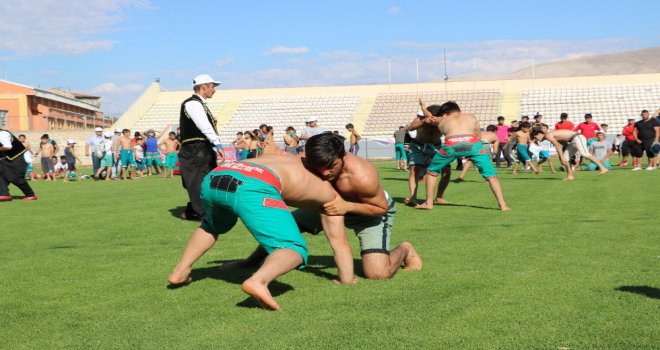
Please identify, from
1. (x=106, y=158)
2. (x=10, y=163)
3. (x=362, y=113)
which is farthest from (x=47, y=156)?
(x=362, y=113)

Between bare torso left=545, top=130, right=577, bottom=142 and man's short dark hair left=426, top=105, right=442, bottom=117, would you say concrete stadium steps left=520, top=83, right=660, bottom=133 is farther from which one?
man's short dark hair left=426, top=105, right=442, bottom=117

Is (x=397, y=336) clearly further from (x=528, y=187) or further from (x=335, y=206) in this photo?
(x=528, y=187)

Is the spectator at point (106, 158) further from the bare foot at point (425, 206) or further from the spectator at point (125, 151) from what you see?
the bare foot at point (425, 206)

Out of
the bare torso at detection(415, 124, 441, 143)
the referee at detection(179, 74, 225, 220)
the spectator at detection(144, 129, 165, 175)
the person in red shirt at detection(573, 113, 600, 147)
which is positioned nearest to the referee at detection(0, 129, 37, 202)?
the referee at detection(179, 74, 225, 220)

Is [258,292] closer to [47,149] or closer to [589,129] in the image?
[589,129]

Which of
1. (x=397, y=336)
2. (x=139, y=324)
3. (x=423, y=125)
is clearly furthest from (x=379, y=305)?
(x=423, y=125)

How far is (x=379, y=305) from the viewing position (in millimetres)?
4793

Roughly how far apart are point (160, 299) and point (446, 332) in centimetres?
205

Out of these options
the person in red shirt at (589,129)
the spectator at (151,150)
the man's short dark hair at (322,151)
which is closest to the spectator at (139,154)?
the spectator at (151,150)

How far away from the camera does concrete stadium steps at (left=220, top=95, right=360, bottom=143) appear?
49.7 metres

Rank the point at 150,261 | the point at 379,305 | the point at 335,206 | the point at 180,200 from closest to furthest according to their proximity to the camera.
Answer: the point at 379,305 → the point at 335,206 → the point at 150,261 → the point at 180,200

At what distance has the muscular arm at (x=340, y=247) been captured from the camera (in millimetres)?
5531

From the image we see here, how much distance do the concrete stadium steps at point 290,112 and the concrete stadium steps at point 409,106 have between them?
1791mm

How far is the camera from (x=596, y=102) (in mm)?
47750
